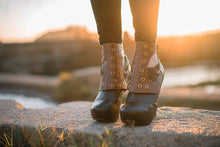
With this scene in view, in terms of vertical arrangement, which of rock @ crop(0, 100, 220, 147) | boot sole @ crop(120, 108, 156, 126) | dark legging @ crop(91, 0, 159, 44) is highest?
dark legging @ crop(91, 0, 159, 44)

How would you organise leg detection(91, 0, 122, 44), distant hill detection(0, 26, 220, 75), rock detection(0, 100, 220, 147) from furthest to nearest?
distant hill detection(0, 26, 220, 75) < leg detection(91, 0, 122, 44) < rock detection(0, 100, 220, 147)

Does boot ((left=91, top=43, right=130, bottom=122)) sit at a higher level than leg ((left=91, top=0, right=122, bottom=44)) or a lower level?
lower

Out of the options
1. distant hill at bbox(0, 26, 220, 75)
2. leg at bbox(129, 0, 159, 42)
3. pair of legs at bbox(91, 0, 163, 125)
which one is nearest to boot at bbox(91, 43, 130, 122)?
pair of legs at bbox(91, 0, 163, 125)

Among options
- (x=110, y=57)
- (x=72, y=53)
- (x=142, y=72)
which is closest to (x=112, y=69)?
(x=110, y=57)

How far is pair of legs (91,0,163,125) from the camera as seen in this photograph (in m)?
1.05

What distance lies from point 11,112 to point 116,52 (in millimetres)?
964

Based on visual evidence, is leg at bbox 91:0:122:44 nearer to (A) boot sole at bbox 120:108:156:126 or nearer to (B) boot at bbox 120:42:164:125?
(B) boot at bbox 120:42:164:125

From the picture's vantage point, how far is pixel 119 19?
46.9 inches

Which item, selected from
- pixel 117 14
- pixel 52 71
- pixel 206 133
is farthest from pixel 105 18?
pixel 52 71

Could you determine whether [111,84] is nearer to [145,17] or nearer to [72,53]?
[145,17]

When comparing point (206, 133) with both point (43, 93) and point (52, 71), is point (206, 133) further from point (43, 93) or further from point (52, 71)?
point (52, 71)

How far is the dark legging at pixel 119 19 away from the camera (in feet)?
3.47

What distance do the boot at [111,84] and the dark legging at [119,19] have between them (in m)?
0.07

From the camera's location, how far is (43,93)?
7.61 m
